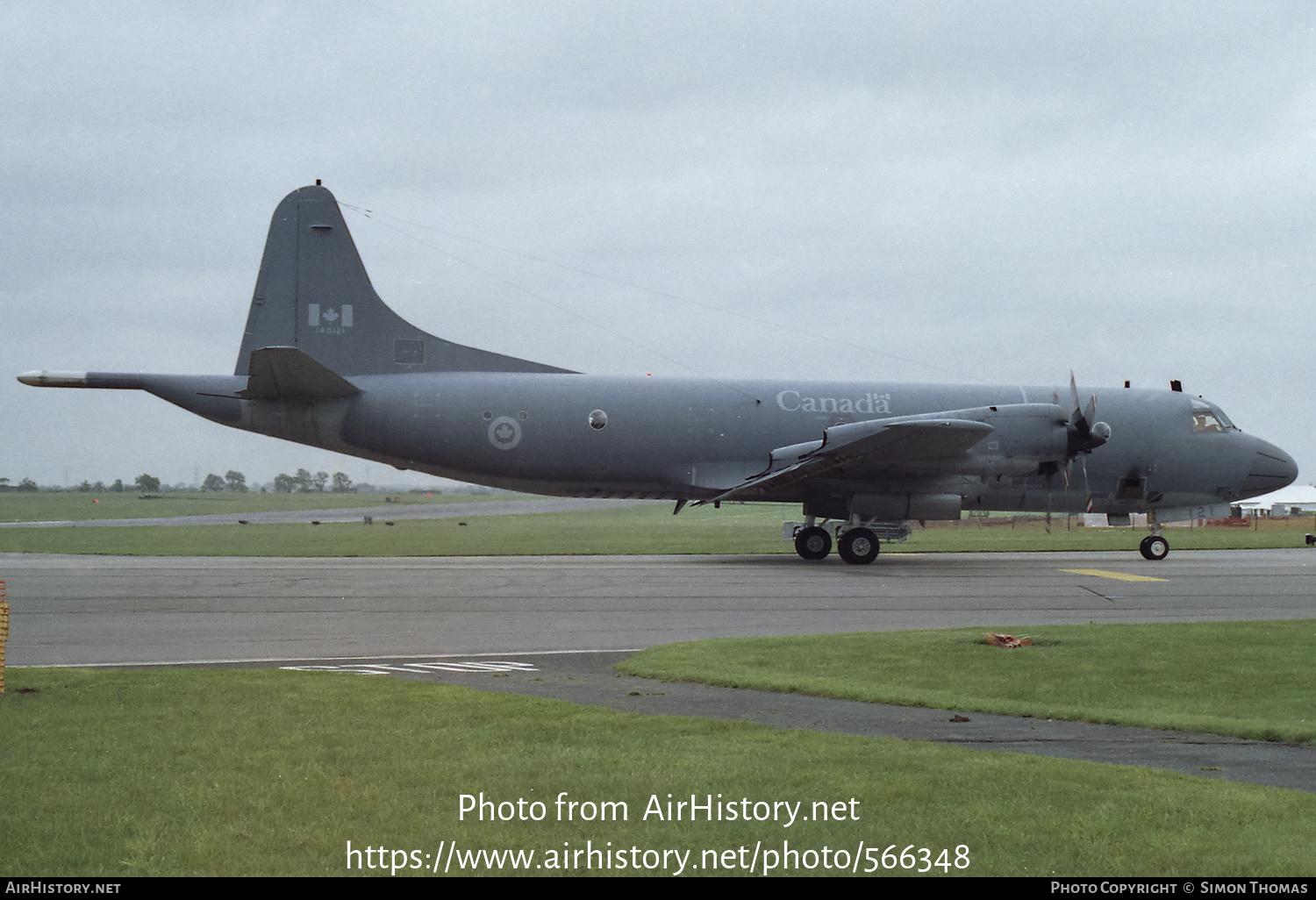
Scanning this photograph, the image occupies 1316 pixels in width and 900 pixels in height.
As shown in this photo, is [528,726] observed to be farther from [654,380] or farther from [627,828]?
[654,380]

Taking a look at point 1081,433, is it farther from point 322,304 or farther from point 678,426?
point 322,304

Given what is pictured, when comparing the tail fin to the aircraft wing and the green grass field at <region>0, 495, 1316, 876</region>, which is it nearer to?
the aircraft wing

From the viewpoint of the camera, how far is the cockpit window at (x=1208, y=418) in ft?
96.0

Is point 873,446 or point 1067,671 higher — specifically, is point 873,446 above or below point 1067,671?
above

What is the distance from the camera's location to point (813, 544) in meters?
27.7

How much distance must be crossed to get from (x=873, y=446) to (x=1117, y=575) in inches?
242

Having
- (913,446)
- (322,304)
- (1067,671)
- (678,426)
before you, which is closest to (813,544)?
(913,446)

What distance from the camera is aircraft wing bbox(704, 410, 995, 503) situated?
24.2 m

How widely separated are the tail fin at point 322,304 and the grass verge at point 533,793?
2013 cm

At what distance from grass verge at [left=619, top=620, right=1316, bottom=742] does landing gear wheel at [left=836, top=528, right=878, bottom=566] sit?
12.5 meters

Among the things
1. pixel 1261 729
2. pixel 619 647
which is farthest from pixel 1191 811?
pixel 619 647

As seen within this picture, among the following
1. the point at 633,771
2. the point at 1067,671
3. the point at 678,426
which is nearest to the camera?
the point at 633,771
